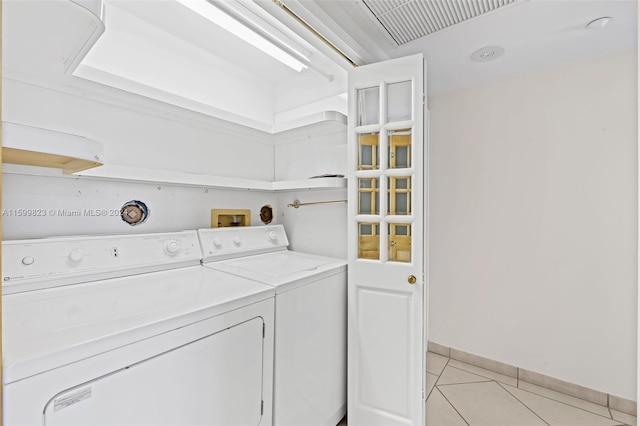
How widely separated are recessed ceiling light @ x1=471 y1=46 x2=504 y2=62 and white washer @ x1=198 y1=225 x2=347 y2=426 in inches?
65.3

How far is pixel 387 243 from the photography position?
1.78m

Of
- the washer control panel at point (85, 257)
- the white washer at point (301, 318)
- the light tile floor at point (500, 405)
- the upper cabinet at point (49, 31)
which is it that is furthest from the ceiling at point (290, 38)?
the light tile floor at point (500, 405)

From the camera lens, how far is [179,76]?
200 centimetres

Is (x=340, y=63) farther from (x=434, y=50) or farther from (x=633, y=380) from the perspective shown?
(x=633, y=380)

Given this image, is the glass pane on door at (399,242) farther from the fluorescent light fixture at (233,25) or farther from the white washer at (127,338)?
the fluorescent light fixture at (233,25)

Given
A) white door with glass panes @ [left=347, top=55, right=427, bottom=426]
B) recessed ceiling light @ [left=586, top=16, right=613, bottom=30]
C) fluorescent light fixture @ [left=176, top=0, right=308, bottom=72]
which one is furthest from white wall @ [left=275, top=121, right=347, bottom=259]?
recessed ceiling light @ [left=586, top=16, right=613, bottom=30]

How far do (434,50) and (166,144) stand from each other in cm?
183

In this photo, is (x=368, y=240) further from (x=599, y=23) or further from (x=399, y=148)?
(x=599, y=23)

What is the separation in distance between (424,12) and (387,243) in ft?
4.23

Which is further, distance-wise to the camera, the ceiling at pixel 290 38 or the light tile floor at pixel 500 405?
the light tile floor at pixel 500 405

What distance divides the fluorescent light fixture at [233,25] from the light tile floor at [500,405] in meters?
2.54

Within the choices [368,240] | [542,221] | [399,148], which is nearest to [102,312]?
[368,240]

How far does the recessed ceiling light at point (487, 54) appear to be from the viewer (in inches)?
75.2

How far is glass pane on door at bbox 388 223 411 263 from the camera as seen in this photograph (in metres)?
1.75
